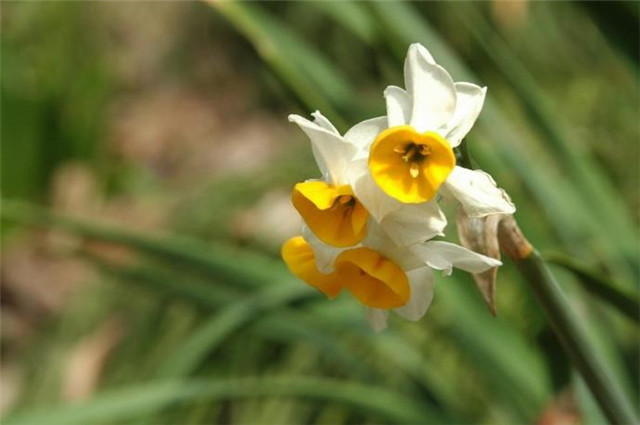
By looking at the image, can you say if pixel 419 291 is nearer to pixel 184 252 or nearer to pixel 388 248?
pixel 388 248

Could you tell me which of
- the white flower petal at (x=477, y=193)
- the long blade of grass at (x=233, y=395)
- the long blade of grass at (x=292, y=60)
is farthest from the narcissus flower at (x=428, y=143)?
the long blade of grass at (x=233, y=395)

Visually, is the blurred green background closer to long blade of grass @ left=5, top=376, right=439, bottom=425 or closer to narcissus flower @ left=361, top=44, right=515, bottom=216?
long blade of grass @ left=5, top=376, right=439, bottom=425

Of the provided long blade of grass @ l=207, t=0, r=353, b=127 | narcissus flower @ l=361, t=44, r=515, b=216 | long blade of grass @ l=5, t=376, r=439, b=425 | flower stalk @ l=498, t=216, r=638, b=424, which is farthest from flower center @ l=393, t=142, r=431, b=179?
long blade of grass @ l=5, t=376, r=439, b=425

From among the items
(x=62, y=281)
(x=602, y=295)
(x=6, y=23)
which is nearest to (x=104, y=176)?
(x=62, y=281)

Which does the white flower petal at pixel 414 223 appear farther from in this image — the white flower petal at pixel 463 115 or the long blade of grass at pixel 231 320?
the long blade of grass at pixel 231 320

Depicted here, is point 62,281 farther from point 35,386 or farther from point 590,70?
point 590,70

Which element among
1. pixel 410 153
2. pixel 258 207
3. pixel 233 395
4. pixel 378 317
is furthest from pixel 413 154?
pixel 258 207
